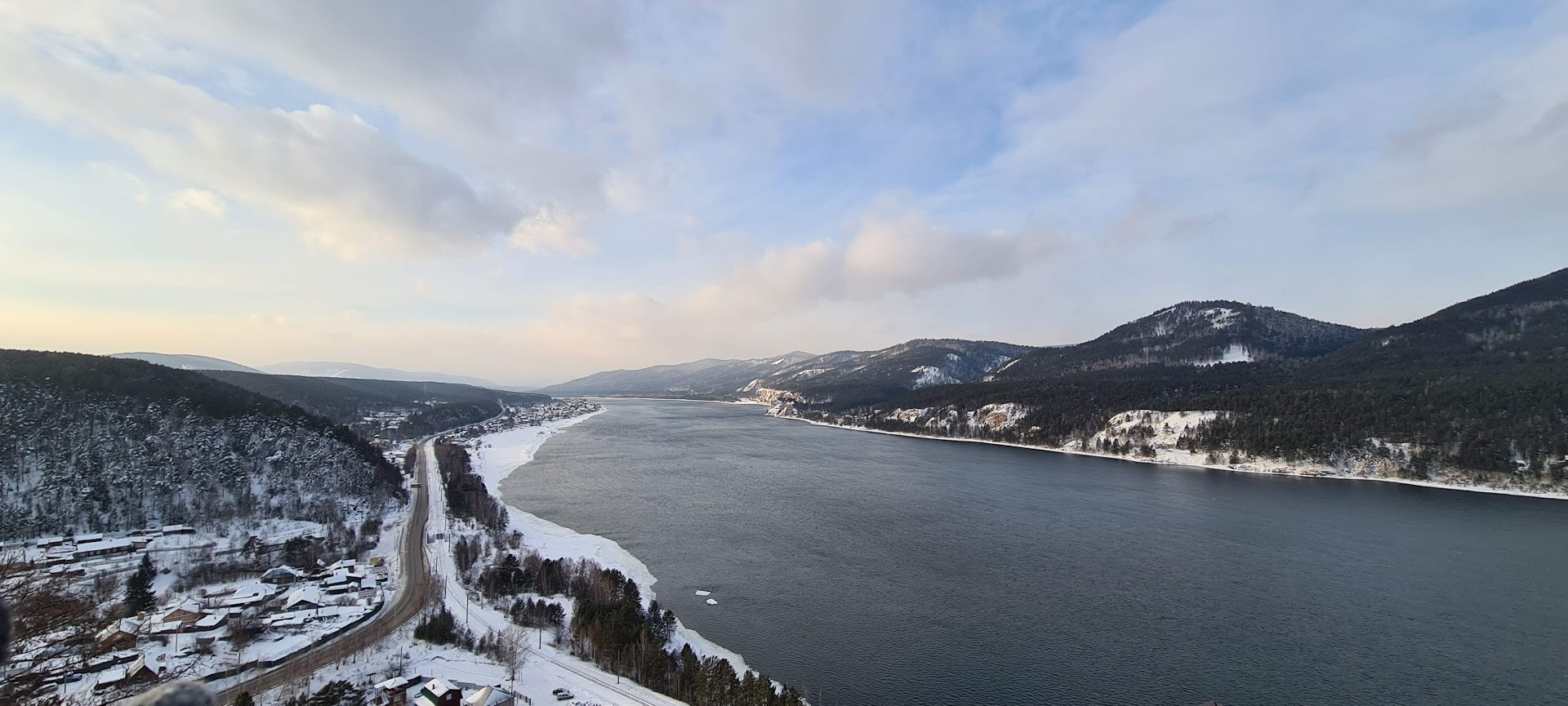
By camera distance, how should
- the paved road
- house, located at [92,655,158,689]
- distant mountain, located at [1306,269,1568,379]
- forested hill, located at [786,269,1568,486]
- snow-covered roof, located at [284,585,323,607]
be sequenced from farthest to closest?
distant mountain, located at [1306,269,1568,379] → forested hill, located at [786,269,1568,486] → snow-covered roof, located at [284,585,323,607] → the paved road → house, located at [92,655,158,689]

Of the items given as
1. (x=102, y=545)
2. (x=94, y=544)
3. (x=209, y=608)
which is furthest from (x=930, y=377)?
(x=209, y=608)

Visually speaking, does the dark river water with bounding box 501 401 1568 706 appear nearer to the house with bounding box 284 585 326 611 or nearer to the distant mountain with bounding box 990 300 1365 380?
the house with bounding box 284 585 326 611

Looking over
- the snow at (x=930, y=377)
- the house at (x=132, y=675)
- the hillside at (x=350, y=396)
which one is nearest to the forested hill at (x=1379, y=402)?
the snow at (x=930, y=377)

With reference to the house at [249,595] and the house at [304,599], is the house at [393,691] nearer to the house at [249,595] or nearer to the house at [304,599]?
the house at [304,599]

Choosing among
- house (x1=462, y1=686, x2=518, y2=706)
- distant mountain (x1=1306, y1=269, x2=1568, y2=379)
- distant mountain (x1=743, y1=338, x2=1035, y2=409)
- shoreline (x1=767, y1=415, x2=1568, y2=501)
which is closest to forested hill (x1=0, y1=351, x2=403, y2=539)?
house (x1=462, y1=686, x2=518, y2=706)

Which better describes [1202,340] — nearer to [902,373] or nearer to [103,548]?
[902,373]

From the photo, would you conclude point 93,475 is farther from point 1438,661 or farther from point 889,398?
point 889,398
